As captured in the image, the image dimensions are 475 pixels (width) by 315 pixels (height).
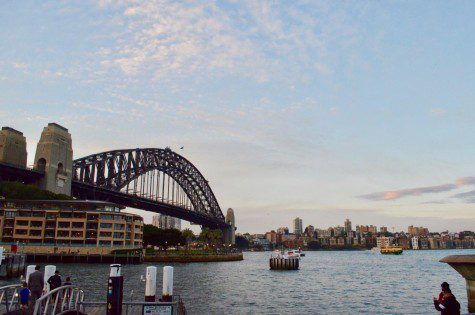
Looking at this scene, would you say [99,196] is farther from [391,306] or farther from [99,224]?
[391,306]

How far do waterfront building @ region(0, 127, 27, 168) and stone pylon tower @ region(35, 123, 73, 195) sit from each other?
5.86 m

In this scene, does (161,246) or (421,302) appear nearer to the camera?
(421,302)

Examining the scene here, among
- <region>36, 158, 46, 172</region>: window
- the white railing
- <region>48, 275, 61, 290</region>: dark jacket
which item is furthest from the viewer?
<region>36, 158, 46, 172</region>: window

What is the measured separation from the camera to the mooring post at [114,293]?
549 inches

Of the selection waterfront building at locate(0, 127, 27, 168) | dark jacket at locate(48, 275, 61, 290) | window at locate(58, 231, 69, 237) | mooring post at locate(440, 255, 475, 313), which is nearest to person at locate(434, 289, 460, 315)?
mooring post at locate(440, 255, 475, 313)

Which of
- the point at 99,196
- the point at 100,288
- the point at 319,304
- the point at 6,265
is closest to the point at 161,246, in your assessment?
the point at 99,196

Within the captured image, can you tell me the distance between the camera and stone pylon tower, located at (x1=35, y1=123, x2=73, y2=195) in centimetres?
11419

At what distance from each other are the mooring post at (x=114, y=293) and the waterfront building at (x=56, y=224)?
9332 centimetres

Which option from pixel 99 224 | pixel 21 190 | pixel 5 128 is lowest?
pixel 99 224

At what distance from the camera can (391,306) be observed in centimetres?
4103

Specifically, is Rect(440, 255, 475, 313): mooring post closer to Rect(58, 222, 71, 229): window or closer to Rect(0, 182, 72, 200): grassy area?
Rect(58, 222, 71, 229): window

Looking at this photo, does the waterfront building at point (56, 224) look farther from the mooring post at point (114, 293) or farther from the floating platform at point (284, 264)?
the mooring post at point (114, 293)

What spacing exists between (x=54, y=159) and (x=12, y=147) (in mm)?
11975

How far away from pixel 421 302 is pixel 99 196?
123423mm
